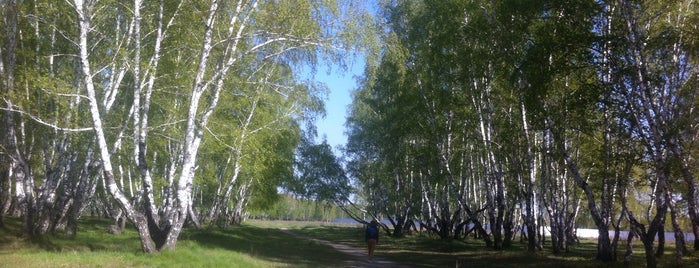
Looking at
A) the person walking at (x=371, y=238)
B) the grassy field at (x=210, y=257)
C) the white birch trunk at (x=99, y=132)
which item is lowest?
the grassy field at (x=210, y=257)

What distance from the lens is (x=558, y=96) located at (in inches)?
711

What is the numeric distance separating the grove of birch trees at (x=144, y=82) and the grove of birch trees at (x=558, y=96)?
9.71 ft

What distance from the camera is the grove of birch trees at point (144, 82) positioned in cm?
1462

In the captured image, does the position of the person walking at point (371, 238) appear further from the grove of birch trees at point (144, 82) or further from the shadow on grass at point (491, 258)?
the grove of birch trees at point (144, 82)

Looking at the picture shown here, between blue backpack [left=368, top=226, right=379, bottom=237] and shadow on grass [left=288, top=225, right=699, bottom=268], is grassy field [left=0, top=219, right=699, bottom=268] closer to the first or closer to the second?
shadow on grass [left=288, top=225, right=699, bottom=268]

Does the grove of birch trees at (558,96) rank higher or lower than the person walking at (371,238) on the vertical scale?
higher

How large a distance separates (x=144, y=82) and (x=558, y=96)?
13.0 m

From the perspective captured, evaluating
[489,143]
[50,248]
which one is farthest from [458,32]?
[50,248]

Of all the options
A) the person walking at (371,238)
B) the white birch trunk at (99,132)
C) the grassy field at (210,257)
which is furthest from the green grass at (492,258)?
the white birch trunk at (99,132)

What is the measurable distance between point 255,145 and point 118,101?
802 centimetres

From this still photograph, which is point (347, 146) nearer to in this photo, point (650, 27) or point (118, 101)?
point (118, 101)

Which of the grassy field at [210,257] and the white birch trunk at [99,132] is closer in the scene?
the grassy field at [210,257]

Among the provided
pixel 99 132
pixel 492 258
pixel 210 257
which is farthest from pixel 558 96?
pixel 99 132

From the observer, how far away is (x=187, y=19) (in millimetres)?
15906
